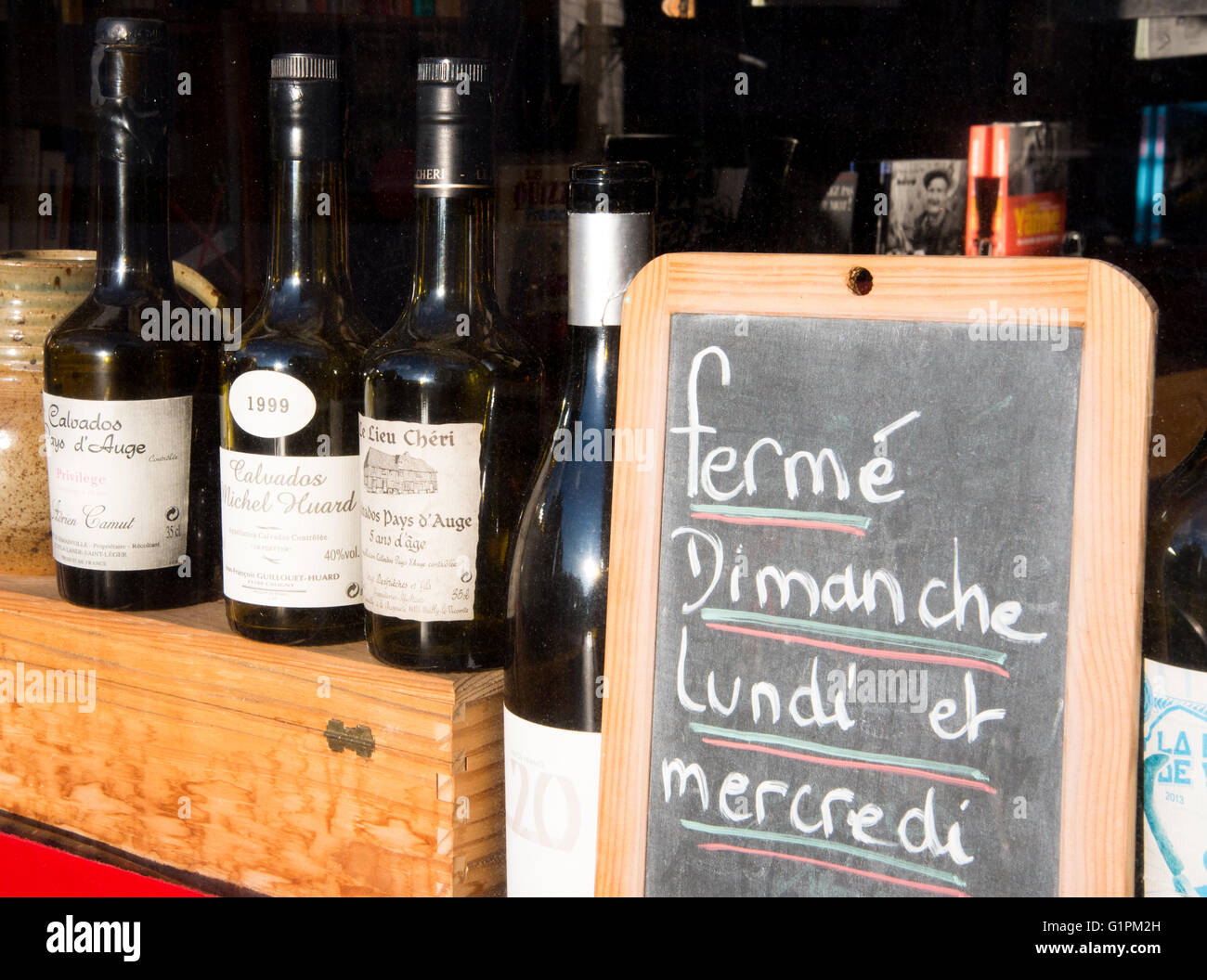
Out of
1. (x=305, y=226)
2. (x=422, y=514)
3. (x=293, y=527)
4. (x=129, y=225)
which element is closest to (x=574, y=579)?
(x=422, y=514)

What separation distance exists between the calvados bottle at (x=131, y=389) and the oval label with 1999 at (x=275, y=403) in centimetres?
14

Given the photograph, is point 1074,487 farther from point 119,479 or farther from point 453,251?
point 119,479

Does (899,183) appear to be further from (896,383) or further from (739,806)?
(739,806)

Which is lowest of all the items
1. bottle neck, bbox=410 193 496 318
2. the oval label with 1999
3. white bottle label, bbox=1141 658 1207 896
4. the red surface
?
the red surface

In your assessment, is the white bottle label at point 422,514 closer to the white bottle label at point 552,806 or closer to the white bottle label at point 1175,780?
the white bottle label at point 552,806

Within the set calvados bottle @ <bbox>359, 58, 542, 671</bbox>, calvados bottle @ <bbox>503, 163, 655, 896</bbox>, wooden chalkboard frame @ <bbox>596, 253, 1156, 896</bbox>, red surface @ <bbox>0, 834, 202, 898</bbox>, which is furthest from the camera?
red surface @ <bbox>0, 834, 202, 898</bbox>

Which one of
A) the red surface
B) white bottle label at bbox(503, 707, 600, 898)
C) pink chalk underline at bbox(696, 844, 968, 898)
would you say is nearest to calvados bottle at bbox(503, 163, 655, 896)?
white bottle label at bbox(503, 707, 600, 898)

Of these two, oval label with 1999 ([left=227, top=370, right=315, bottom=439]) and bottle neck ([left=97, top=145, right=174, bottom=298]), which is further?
bottle neck ([left=97, top=145, right=174, bottom=298])

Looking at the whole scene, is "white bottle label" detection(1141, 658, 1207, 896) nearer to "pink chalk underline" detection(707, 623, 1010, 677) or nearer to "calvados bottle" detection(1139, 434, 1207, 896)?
"calvados bottle" detection(1139, 434, 1207, 896)

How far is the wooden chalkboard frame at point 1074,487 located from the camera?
0.59m

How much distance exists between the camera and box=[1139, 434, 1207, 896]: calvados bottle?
2.15ft

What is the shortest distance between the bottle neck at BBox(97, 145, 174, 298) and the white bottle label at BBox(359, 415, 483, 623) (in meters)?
0.31

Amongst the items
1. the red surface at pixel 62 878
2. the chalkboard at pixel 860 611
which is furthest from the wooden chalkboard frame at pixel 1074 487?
the red surface at pixel 62 878

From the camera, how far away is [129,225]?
3.41 ft
